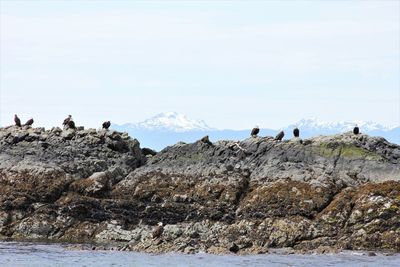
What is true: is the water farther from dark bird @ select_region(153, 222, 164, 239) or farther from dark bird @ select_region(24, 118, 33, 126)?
dark bird @ select_region(24, 118, 33, 126)

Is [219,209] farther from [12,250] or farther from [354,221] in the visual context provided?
[12,250]

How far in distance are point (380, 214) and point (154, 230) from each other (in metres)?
13.6

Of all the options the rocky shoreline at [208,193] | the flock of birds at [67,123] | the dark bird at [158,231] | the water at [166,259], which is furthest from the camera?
the flock of birds at [67,123]

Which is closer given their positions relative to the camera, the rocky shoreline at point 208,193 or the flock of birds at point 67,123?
the rocky shoreline at point 208,193

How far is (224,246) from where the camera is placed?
48.2 metres

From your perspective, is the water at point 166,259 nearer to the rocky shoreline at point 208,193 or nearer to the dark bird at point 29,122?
the rocky shoreline at point 208,193

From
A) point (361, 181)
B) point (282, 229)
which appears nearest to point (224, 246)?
point (282, 229)

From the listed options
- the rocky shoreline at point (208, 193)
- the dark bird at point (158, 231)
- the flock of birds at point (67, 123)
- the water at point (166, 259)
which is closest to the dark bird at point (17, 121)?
the flock of birds at point (67, 123)

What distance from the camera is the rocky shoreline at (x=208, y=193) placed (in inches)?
1950

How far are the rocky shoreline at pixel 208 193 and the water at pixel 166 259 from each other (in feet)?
6.83

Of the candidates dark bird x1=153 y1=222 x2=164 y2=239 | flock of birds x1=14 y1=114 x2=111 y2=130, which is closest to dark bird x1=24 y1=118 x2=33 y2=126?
flock of birds x1=14 y1=114 x2=111 y2=130

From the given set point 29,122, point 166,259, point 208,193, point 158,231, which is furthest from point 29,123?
point 166,259

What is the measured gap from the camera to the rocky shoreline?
163 ft

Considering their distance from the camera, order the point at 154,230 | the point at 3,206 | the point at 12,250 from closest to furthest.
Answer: the point at 12,250 → the point at 154,230 → the point at 3,206
